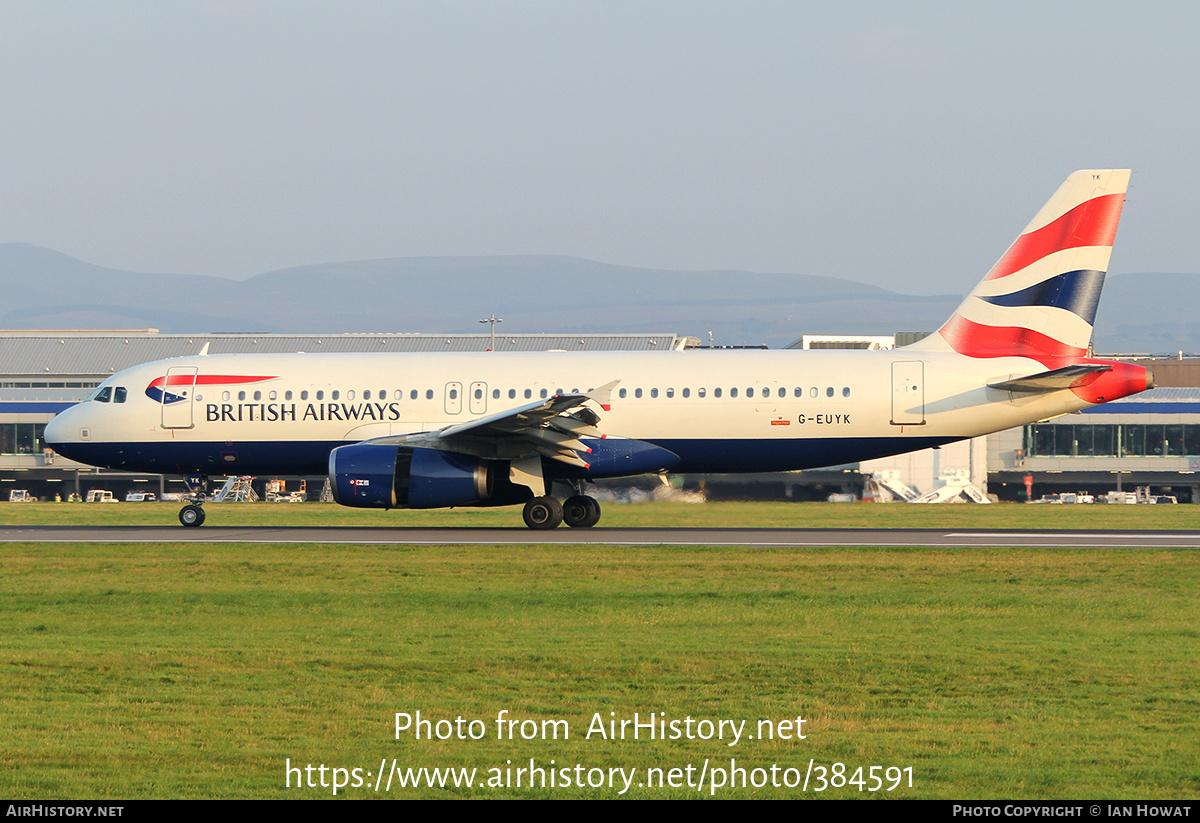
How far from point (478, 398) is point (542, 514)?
3291mm

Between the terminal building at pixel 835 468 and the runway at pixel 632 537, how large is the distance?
65.9 ft

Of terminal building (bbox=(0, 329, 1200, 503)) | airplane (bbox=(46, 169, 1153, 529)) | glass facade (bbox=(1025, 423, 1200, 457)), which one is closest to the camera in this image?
airplane (bbox=(46, 169, 1153, 529))

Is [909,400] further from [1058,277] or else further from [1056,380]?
[1058,277]

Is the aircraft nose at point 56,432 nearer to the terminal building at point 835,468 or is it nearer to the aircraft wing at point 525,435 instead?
the aircraft wing at point 525,435

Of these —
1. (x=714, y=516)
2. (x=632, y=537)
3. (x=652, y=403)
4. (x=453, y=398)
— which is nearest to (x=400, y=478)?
(x=453, y=398)

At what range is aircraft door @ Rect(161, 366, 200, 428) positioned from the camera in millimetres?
30578

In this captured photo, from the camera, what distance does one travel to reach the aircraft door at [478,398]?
29.5 m

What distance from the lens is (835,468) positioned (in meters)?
52.7

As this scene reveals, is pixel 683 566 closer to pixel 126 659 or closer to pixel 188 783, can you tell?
pixel 126 659

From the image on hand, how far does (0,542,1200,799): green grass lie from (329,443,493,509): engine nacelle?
559 centimetres

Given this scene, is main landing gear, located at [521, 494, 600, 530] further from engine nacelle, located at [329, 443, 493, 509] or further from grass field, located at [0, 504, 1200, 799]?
grass field, located at [0, 504, 1200, 799]

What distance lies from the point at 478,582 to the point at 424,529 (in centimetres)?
1215

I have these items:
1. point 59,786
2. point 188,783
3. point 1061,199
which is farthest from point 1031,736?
point 1061,199

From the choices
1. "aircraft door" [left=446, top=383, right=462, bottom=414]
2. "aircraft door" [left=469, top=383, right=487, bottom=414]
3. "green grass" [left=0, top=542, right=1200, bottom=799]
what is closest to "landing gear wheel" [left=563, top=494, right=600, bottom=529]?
"aircraft door" [left=469, top=383, right=487, bottom=414]
